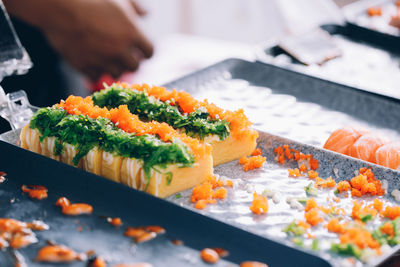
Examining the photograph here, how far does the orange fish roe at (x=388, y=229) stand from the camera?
1882 mm

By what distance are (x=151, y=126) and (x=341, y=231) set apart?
968 millimetres

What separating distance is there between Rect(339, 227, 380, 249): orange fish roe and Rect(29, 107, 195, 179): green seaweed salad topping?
712 millimetres

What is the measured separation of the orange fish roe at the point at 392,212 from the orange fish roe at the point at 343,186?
25 centimetres

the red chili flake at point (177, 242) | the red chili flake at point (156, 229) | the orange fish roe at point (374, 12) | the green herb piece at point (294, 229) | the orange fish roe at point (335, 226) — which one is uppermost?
the orange fish roe at point (374, 12)

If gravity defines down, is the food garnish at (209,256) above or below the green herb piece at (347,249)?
below

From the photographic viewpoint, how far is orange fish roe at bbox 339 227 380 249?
5.90 feet

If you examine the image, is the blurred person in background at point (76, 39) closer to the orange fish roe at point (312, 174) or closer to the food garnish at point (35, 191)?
the food garnish at point (35, 191)

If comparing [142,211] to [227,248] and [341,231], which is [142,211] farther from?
[341,231]

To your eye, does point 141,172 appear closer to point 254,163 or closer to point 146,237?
point 146,237

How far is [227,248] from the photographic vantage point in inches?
69.9

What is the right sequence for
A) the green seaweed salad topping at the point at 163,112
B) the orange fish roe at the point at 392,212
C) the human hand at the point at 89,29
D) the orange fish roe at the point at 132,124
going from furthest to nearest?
the human hand at the point at 89,29, the green seaweed salad topping at the point at 163,112, the orange fish roe at the point at 132,124, the orange fish roe at the point at 392,212

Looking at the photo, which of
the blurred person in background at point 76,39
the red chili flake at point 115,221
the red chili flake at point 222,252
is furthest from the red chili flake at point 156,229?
the blurred person in background at point 76,39

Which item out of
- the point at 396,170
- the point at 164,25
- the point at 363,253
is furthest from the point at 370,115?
the point at 164,25

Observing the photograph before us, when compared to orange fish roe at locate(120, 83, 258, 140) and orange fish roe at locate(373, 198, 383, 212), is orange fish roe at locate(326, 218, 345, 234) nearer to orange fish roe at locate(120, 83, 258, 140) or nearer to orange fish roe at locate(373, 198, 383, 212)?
orange fish roe at locate(373, 198, 383, 212)
